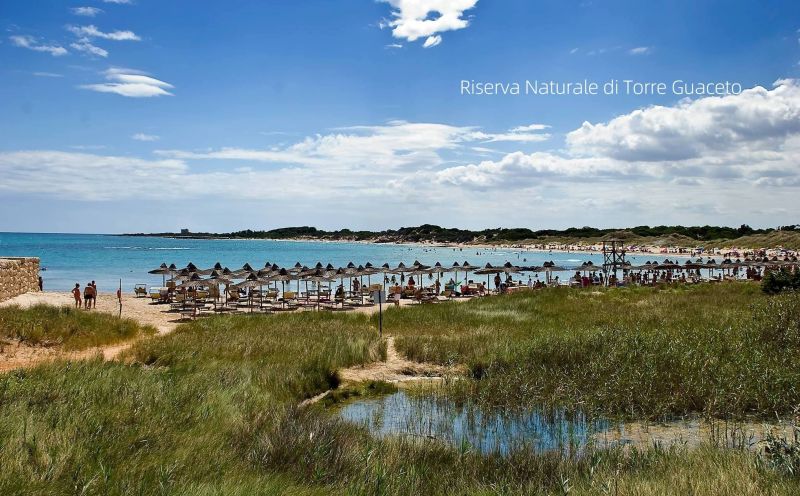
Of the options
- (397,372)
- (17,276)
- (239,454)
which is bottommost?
(397,372)

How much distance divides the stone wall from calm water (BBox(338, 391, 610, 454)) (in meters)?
21.7

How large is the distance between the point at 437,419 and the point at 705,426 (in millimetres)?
3909

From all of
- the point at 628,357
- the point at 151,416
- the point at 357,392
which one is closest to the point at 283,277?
the point at 357,392

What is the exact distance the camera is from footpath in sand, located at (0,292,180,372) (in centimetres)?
1201

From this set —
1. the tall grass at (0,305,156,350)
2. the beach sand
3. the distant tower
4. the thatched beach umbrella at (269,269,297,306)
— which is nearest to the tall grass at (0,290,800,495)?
the beach sand

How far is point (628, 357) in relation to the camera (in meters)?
10.6

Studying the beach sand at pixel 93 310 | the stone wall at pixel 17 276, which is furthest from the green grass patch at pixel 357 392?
the stone wall at pixel 17 276

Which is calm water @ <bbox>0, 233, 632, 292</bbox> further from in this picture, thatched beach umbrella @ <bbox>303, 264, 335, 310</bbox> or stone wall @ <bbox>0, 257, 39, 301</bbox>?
thatched beach umbrella @ <bbox>303, 264, 335, 310</bbox>

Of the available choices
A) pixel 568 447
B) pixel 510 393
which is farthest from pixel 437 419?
pixel 568 447

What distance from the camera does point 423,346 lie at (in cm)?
1382

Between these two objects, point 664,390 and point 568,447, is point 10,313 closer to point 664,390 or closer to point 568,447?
point 568,447

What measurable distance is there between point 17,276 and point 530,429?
2685 cm

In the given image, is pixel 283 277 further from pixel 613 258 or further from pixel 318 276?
pixel 613 258

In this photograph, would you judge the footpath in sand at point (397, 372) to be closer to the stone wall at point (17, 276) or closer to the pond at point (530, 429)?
the pond at point (530, 429)
